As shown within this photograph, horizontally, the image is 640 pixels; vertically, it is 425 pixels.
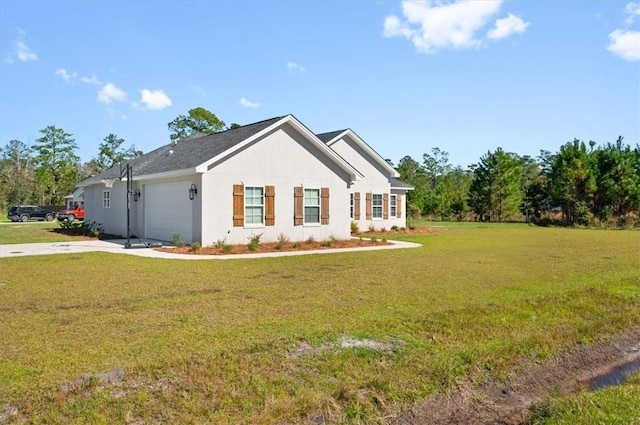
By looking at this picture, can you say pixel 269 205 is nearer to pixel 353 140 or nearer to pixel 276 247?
pixel 276 247

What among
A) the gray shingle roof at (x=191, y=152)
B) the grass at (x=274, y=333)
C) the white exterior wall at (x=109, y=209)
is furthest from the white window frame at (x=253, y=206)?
the white exterior wall at (x=109, y=209)

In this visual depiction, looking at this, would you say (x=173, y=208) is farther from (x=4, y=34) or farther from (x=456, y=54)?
(x=456, y=54)

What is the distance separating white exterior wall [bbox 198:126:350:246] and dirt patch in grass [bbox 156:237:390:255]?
559mm

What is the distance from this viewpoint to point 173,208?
57.4 ft

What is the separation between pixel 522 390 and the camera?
4742 millimetres

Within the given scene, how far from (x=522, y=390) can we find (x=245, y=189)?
13.2 metres

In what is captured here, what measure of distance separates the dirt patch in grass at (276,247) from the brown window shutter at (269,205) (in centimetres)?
85

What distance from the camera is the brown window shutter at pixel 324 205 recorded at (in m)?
18.8

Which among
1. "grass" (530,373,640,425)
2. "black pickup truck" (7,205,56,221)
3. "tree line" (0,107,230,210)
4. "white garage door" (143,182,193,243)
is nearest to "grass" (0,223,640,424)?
Result: "grass" (530,373,640,425)

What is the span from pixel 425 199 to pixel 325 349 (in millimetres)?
38570

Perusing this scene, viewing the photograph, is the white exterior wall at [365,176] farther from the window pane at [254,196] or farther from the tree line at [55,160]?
the tree line at [55,160]

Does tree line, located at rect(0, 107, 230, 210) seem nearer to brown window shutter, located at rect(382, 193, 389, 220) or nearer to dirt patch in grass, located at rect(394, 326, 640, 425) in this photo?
brown window shutter, located at rect(382, 193, 389, 220)

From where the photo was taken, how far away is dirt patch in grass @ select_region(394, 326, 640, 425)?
4129 millimetres

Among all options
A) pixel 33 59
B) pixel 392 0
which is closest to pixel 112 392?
pixel 392 0
